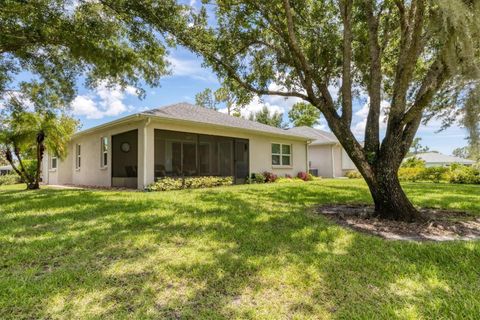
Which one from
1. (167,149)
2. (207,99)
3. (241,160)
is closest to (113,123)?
(167,149)

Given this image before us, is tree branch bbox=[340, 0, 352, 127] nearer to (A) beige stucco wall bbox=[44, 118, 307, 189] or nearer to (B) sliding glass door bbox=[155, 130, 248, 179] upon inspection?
(A) beige stucco wall bbox=[44, 118, 307, 189]

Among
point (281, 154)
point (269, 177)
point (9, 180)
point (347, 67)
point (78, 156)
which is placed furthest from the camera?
point (9, 180)

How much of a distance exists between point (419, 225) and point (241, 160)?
1112cm

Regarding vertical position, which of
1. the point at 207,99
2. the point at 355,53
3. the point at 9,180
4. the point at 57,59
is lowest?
the point at 9,180

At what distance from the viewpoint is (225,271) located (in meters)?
3.13

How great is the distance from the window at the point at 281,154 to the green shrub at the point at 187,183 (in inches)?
166

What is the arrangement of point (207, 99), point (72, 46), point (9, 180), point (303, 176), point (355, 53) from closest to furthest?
point (355, 53), point (72, 46), point (303, 176), point (9, 180), point (207, 99)

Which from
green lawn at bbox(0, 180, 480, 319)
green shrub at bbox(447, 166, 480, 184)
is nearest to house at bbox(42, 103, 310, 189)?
green lawn at bbox(0, 180, 480, 319)

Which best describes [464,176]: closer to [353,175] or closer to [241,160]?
[353,175]

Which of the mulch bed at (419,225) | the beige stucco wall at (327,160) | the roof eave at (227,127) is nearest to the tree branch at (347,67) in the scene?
the mulch bed at (419,225)

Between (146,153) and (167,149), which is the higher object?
(167,149)

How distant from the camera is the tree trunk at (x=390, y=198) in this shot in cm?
530

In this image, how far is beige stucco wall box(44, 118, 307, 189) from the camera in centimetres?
1162

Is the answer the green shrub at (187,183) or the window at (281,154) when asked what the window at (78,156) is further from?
the window at (281,154)
